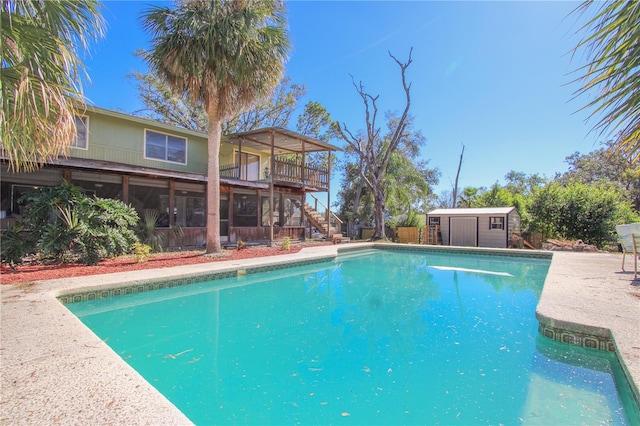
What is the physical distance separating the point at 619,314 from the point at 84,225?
10.9m

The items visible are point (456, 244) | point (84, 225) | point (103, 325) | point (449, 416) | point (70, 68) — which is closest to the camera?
point (449, 416)

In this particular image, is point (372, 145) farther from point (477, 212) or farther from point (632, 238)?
point (632, 238)

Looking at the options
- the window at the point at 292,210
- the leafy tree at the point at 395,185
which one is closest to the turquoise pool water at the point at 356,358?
the window at the point at 292,210

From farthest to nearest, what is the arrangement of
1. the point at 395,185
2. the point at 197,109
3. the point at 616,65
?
1. the point at 395,185
2. the point at 197,109
3. the point at 616,65

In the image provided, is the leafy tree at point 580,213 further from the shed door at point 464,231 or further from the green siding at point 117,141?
the green siding at point 117,141

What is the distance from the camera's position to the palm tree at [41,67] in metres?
2.95

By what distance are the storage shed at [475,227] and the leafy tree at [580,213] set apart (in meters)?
1.31

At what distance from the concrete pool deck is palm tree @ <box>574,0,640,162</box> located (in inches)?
88.2

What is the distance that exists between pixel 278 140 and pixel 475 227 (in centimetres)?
1154

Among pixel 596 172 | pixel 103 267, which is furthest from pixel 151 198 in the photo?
pixel 596 172

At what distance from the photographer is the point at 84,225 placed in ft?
27.3

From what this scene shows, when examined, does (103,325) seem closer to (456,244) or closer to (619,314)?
(619,314)

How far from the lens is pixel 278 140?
1558 centimetres

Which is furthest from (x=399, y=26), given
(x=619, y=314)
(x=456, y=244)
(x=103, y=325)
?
(x=103, y=325)
